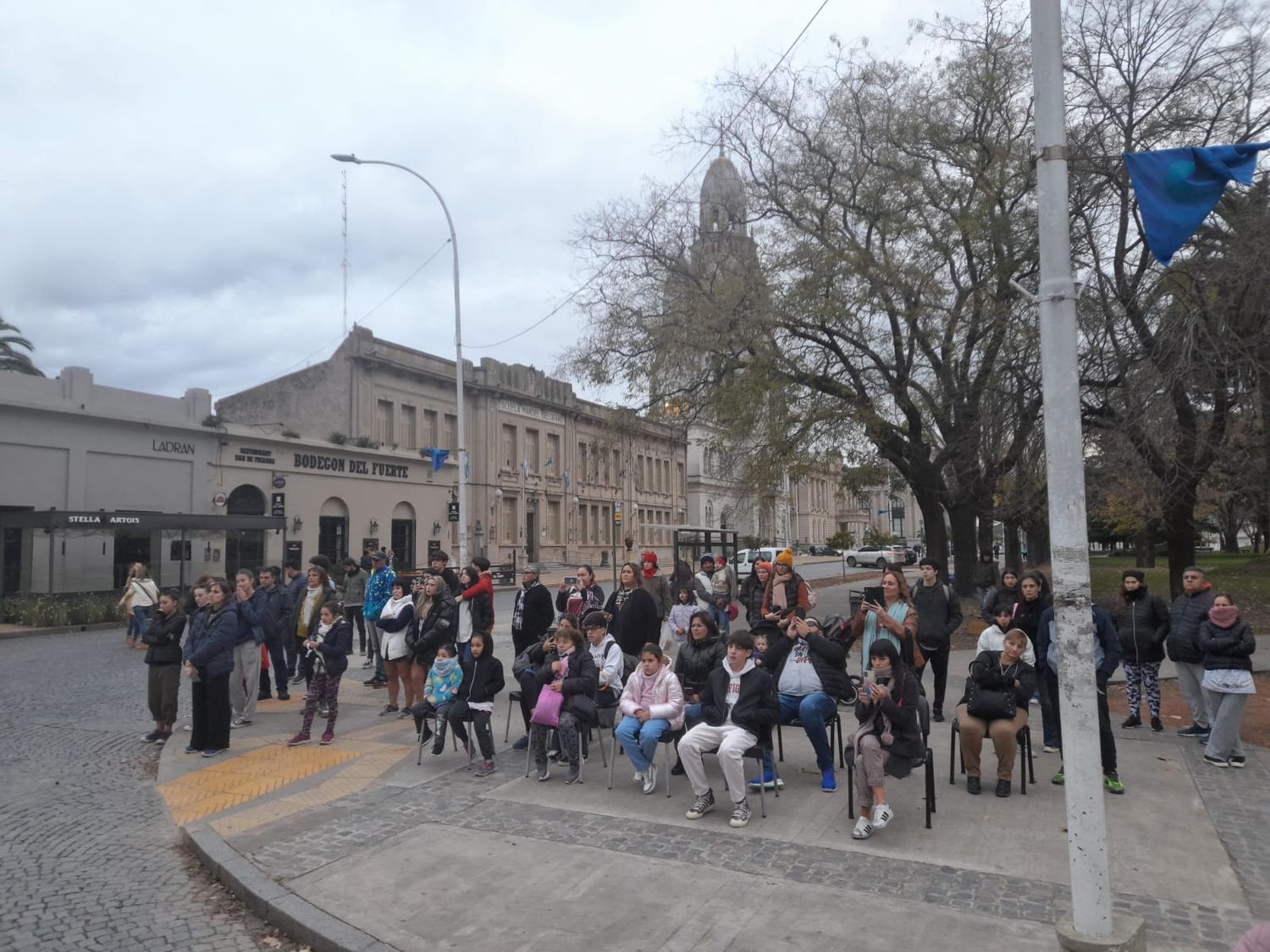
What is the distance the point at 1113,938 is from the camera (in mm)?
4211

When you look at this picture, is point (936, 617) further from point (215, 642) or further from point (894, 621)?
point (215, 642)

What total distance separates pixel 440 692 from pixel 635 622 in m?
2.50

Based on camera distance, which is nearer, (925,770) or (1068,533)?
(1068,533)

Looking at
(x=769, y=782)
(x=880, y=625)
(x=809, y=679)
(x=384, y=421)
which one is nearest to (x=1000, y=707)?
(x=809, y=679)

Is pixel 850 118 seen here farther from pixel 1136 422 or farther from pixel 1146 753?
pixel 1146 753

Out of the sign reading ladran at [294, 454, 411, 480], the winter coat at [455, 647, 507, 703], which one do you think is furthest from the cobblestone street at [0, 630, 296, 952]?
the sign reading ladran at [294, 454, 411, 480]

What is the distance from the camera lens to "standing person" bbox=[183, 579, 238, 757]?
9.05 meters

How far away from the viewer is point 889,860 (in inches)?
226

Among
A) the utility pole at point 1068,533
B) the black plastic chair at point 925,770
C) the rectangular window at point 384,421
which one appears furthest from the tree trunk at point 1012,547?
the utility pole at point 1068,533

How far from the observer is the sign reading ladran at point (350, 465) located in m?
37.8

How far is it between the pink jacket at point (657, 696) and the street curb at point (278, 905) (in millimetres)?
2960

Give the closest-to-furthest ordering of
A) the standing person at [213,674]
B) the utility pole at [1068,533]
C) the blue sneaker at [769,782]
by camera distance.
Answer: the utility pole at [1068,533] < the blue sneaker at [769,782] < the standing person at [213,674]

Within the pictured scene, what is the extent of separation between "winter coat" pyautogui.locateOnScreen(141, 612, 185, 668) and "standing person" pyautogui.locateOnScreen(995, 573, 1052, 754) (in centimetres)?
827

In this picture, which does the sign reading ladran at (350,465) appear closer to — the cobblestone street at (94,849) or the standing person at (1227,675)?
the cobblestone street at (94,849)
